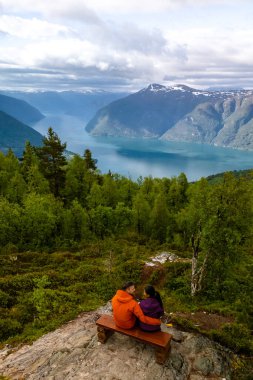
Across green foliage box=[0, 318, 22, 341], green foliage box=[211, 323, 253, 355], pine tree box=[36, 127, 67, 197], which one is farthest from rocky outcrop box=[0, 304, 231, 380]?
pine tree box=[36, 127, 67, 197]

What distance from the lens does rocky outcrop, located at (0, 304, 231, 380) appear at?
10.2 metres

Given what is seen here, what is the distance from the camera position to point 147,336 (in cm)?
1052

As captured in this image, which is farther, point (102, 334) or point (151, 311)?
point (102, 334)

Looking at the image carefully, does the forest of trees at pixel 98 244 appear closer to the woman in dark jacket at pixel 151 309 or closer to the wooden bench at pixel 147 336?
the wooden bench at pixel 147 336

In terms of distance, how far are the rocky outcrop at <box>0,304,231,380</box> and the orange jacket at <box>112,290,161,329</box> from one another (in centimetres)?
117

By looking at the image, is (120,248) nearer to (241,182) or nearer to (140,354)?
(241,182)

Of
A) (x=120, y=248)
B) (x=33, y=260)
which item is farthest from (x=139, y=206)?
(x=33, y=260)

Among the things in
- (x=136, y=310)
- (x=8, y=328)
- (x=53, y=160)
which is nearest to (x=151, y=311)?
(x=136, y=310)

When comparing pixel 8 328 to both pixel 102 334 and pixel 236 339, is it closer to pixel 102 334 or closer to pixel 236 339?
pixel 102 334

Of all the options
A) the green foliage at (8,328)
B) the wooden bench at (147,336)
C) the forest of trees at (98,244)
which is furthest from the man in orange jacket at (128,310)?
the green foliage at (8,328)

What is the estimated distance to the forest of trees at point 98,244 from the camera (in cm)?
1802

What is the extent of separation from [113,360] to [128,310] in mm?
1832

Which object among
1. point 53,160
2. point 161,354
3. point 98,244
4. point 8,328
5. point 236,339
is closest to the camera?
point 161,354

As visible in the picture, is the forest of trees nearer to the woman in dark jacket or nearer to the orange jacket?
the woman in dark jacket
